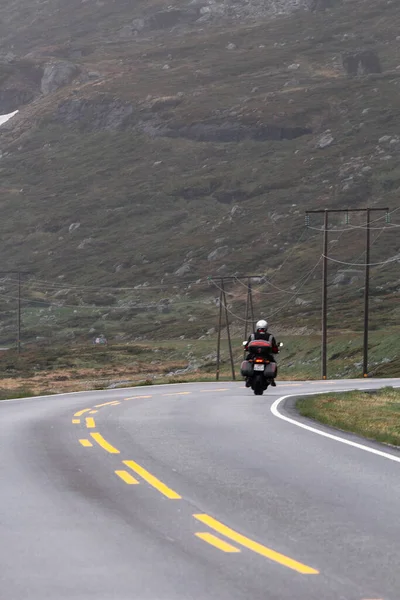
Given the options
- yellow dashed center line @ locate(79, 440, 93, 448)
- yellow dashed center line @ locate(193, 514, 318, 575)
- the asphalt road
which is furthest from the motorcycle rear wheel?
yellow dashed center line @ locate(193, 514, 318, 575)

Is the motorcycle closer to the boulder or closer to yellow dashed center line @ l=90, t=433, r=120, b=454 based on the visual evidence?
yellow dashed center line @ l=90, t=433, r=120, b=454

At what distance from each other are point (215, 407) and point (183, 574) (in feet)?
57.2

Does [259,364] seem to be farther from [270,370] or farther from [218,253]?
[218,253]

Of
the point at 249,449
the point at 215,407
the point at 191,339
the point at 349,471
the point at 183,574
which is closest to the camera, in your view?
the point at 183,574

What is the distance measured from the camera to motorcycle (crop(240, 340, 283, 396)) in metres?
29.1

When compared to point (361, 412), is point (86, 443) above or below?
above

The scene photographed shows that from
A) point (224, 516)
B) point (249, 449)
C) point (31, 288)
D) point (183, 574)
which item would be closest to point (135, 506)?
point (224, 516)

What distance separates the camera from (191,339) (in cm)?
11450

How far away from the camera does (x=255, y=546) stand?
861 cm

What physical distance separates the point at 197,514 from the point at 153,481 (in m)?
2.25

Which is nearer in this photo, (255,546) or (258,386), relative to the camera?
(255,546)

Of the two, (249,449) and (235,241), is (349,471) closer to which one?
(249,449)

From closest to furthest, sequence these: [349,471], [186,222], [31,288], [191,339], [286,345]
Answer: [349,471], [286,345], [191,339], [31,288], [186,222]

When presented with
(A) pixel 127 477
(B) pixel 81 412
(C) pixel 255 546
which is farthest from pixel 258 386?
(C) pixel 255 546
